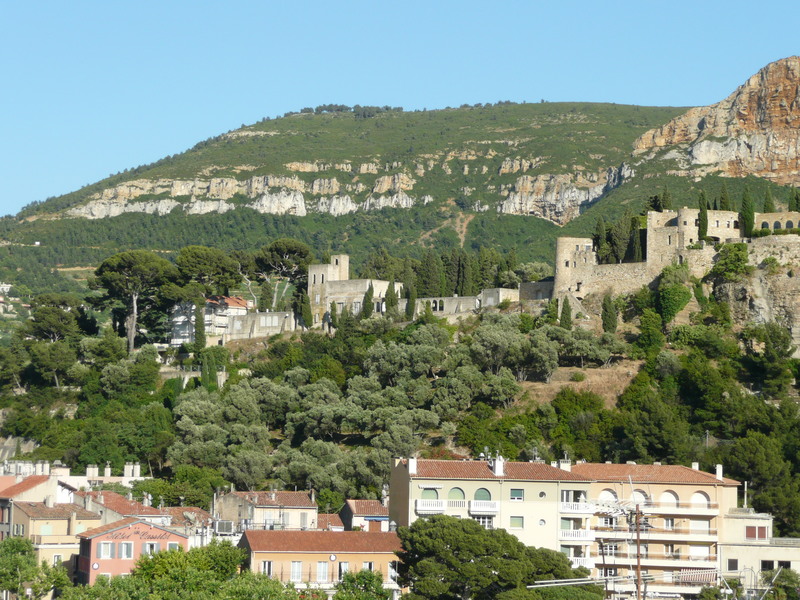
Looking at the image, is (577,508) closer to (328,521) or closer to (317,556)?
(328,521)

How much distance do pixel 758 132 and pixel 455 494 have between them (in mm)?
110480

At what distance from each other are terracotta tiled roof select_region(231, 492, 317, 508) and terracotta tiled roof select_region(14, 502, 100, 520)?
302 inches

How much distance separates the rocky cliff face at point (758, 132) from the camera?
156m

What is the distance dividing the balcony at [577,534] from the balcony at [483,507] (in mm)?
2821

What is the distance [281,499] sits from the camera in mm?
66125

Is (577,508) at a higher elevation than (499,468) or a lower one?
lower

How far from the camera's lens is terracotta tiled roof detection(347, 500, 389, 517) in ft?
206

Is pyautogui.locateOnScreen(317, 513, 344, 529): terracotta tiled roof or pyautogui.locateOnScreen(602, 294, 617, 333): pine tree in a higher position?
pyautogui.locateOnScreen(602, 294, 617, 333): pine tree

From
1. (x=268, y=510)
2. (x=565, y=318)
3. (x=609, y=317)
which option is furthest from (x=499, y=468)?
(x=609, y=317)

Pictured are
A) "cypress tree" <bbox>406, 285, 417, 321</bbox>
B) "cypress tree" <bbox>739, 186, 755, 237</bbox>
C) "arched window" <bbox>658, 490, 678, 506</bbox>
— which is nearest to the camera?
"arched window" <bbox>658, 490, 678, 506</bbox>

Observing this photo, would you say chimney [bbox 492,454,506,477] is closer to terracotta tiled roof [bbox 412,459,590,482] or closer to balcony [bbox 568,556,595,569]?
terracotta tiled roof [bbox 412,459,590,482]

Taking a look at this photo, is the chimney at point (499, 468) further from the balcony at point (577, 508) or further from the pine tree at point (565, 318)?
the pine tree at point (565, 318)

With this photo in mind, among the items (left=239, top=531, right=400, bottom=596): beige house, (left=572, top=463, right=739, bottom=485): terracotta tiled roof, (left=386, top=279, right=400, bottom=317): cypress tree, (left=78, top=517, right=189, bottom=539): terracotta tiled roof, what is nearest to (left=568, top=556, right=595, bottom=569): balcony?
(left=572, top=463, right=739, bottom=485): terracotta tiled roof

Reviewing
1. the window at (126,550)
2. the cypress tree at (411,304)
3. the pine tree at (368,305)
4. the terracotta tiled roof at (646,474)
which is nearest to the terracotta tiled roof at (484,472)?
the terracotta tiled roof at (646,474)
